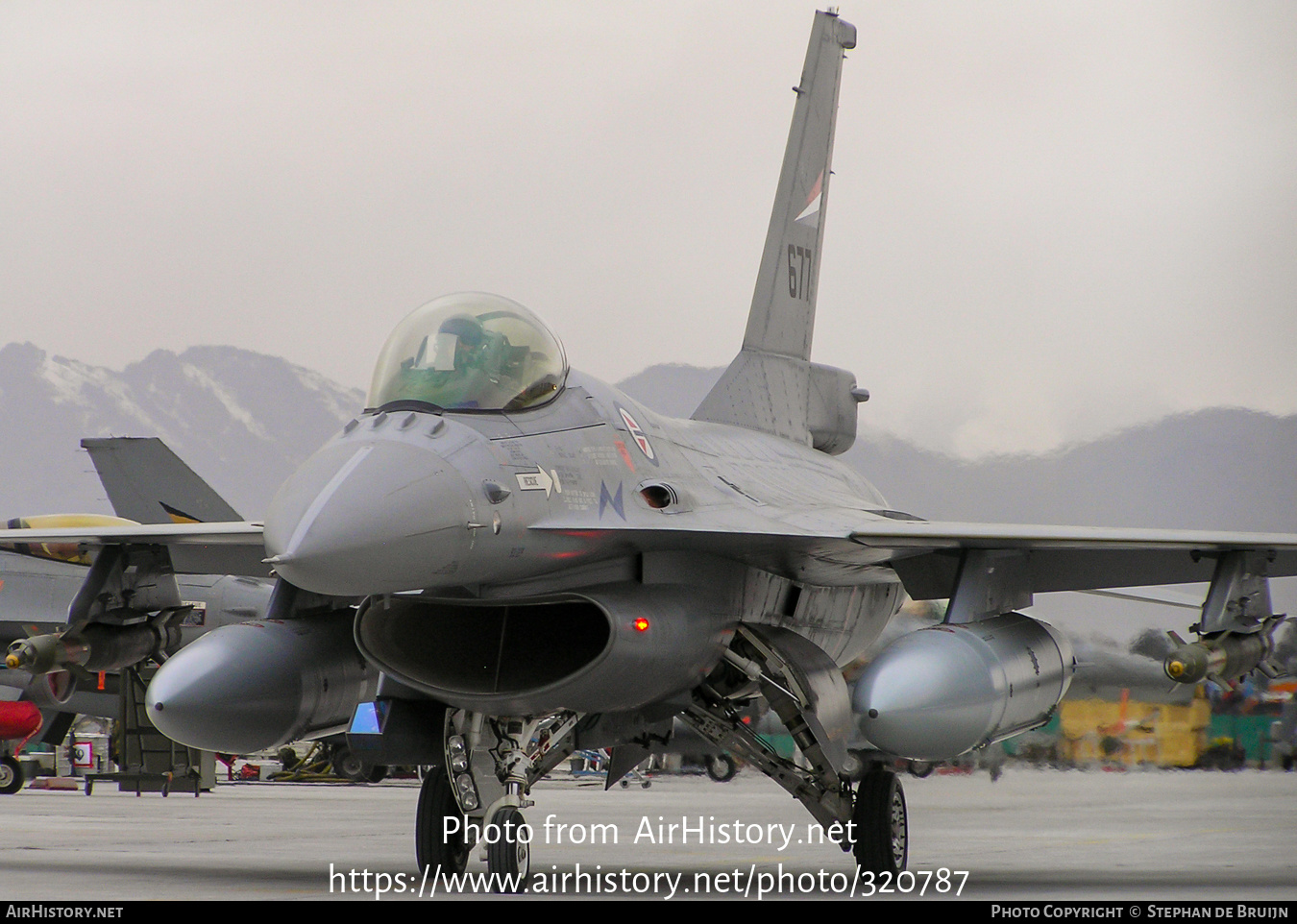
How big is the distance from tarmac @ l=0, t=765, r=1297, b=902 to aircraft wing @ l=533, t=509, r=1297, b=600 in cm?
168

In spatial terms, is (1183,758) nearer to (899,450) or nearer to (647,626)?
(899,450)

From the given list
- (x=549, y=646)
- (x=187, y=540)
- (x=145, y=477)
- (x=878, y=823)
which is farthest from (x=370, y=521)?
(x=145, y=477)

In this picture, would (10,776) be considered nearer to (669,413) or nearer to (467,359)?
(669,413)

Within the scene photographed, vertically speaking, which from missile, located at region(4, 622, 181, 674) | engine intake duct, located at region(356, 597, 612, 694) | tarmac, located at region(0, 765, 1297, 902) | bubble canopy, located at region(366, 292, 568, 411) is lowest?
tarmac, located at region(0, 765, 1297, 902)

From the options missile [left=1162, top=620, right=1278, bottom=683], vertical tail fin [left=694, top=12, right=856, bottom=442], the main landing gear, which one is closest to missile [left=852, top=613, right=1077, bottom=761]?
missile [left=1162, top=620, right=1278, bottom=683]

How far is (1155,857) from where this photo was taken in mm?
9844

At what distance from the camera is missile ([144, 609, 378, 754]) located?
7.20 metres

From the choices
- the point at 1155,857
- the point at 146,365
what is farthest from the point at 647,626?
the point at 146,365

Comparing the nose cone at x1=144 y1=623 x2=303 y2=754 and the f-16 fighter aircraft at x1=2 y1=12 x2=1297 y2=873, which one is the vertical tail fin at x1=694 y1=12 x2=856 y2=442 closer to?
the f-16 fighter aircraft at x1=2 y1=12 x2=1297 y2=873

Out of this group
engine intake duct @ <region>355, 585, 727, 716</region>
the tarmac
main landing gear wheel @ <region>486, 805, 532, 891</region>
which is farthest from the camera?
the tarmac

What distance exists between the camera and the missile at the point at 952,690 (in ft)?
21.3

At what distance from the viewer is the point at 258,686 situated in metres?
7.34

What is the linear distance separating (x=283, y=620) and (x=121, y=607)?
1.18 m

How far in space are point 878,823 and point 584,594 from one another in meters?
2.33
